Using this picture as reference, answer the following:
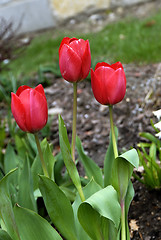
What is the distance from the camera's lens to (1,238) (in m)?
1.34

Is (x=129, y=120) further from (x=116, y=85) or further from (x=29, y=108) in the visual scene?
(x=29, y=108)

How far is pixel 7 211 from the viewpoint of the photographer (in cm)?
128

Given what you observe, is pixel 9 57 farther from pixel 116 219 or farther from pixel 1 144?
pixel 116 219

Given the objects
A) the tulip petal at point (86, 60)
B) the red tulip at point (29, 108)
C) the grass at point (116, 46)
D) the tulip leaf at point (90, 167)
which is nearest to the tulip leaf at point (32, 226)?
the red tulip at point (29, 108)

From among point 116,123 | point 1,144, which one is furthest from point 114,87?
point 1,144

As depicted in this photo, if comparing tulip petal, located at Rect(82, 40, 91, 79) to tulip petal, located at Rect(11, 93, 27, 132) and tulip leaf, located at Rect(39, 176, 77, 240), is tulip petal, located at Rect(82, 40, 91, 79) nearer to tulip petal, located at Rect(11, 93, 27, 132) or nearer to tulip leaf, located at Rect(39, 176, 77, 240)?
tulip petal, located at Rect(11, 93, 27, 132)

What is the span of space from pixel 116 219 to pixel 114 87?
0.44 metres

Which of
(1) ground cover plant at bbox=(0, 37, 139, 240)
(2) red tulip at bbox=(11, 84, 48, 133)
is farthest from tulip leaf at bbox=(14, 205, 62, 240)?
(2) red tulip at bbox=(11, 84, 48, 133)

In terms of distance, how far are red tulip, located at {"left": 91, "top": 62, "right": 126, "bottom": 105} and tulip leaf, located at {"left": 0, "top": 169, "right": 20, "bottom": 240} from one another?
1.41ft

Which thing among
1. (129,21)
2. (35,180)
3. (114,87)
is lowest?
(129,21)

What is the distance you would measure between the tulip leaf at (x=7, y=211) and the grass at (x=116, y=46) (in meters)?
2.78

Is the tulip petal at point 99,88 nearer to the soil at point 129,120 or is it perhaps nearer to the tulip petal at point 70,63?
the tulip petal at point 70,63

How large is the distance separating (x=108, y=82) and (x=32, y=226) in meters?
0.55

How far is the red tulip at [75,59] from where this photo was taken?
1.21m
